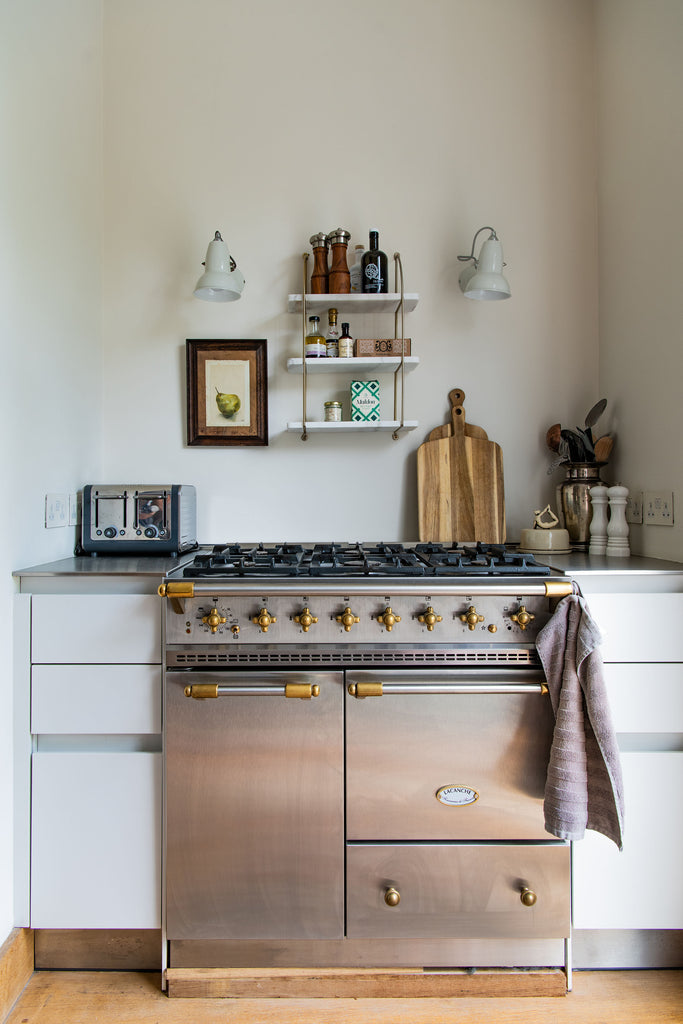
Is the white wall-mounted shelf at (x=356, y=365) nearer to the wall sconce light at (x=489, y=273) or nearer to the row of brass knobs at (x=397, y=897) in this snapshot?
the wall sconce light at (x=489, y=273)

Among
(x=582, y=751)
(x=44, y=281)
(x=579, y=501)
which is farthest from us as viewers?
(x=579, y=501)

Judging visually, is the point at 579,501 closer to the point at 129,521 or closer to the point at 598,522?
the point at 598,522

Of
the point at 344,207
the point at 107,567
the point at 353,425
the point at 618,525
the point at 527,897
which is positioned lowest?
the point at 527,897

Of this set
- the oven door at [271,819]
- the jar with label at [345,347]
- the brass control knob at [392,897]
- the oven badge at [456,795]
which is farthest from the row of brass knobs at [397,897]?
the jar with label at [345,347]

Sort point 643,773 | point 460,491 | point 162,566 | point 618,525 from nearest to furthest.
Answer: point 643,773 → point 162,566 → point 618,525 → point 460,491

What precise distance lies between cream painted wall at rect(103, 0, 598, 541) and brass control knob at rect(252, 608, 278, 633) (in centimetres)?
75

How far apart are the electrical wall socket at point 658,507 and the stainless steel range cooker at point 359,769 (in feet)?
1.88

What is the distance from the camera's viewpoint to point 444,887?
55.4 inches

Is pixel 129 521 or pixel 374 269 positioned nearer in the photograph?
pixel 129 521

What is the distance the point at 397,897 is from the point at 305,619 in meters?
0.71

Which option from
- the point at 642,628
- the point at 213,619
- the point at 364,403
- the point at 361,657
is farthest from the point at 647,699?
the point at 364,403

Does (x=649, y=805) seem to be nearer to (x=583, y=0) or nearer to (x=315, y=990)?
(x=315, y=990)

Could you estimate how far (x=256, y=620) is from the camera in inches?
55.1

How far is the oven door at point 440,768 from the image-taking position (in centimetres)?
141
